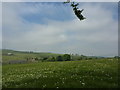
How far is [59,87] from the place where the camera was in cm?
1359

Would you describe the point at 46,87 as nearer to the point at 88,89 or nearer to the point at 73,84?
the point at 73,84

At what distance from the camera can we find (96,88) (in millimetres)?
13234

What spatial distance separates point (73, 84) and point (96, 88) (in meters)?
1.78

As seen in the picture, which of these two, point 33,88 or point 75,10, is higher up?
point 75,10

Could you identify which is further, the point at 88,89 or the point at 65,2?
the point at 65,2

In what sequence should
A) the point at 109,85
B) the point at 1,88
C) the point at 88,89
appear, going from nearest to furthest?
1. the point at 88,89
2. the point at 109,85
3. the point at 1,88

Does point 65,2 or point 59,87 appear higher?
point 65,2

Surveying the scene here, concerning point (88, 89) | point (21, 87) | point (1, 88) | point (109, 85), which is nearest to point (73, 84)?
point (88, 89)

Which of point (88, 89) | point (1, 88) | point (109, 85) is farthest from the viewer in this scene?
point (1, 88)

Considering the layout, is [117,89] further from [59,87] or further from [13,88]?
[13,88]

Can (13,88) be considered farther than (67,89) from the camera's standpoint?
Yes

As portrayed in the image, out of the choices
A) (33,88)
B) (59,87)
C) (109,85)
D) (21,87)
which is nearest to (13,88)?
(21,87)

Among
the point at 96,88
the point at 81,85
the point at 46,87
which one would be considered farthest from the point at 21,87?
the point at 96,88

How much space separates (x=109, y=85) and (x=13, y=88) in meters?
→ 6.93
